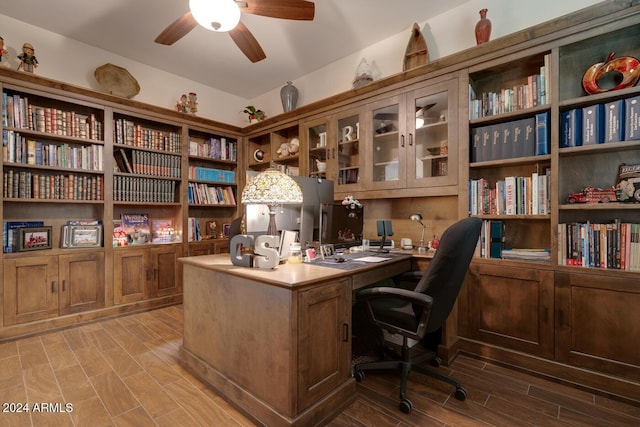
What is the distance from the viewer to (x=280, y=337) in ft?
4.63

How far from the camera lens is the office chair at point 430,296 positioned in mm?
1513

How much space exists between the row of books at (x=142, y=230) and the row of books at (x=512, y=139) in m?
3.56

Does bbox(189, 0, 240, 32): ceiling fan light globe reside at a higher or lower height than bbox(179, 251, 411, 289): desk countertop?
higher

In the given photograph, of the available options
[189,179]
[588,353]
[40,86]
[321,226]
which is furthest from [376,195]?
[40,86]

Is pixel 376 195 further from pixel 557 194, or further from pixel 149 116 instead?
pixel 149 116

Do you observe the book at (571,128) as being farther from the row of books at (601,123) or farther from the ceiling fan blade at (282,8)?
the ceiling fan blade at (282,8)

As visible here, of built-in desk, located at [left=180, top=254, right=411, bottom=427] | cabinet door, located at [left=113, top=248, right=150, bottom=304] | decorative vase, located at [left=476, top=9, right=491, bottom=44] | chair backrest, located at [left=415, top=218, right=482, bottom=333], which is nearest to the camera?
built-in desk, located at [left=180, top=254, right=411, bottom=427]

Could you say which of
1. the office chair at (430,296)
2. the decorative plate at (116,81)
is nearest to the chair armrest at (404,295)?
the office chair at (430,296)

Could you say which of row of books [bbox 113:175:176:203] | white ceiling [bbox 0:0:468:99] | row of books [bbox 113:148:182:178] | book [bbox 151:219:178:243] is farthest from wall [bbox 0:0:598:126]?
book [bbox 151:219:178:243]

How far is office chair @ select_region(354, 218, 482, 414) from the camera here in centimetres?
151

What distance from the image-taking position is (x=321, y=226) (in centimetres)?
215

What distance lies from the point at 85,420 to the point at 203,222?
285cm

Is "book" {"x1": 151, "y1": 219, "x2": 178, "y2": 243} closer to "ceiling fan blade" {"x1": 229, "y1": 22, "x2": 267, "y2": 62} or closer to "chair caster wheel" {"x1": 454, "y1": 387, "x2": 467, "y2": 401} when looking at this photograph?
"ceiling fan blade" {"x1": 229, "y1": 22, "x2": 267, "y2": 62}

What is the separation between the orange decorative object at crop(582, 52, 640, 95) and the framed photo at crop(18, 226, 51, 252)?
188 inches
